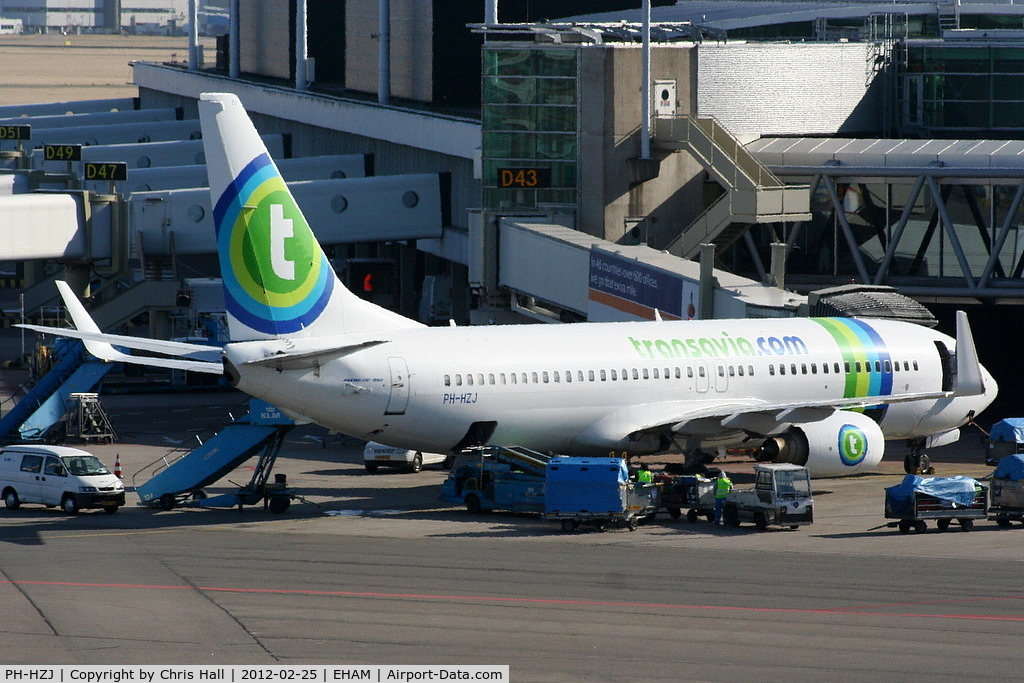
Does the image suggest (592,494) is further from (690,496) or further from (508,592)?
(508,592)

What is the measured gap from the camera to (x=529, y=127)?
2680 inches

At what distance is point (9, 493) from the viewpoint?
43375mm

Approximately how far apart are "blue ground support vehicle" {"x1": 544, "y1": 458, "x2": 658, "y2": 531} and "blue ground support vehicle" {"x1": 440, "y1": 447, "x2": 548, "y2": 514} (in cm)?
142

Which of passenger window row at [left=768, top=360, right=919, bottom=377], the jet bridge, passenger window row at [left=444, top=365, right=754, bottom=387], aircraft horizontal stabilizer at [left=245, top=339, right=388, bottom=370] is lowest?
passenger window row at [left=768, top=360, right=919, bottom=377]

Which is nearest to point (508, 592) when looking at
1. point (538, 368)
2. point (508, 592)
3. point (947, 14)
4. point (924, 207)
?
point (508, 592)

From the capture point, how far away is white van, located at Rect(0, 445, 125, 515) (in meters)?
41.8

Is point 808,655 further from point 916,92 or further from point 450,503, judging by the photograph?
point 916,92

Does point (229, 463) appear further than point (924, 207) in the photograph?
No

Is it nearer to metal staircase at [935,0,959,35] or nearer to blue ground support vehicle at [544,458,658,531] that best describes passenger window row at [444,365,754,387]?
blue ground support vehicle at [544,458,658,531]

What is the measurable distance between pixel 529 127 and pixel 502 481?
29650mm

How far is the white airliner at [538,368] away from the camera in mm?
38375

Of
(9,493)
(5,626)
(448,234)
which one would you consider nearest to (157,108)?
(448,234)

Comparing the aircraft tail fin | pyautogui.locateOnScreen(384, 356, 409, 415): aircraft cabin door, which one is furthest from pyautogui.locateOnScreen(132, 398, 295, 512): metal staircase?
the aircraft tail fin

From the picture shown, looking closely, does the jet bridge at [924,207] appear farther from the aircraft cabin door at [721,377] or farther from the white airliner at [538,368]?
the aircraft cabin door at [721,377]
